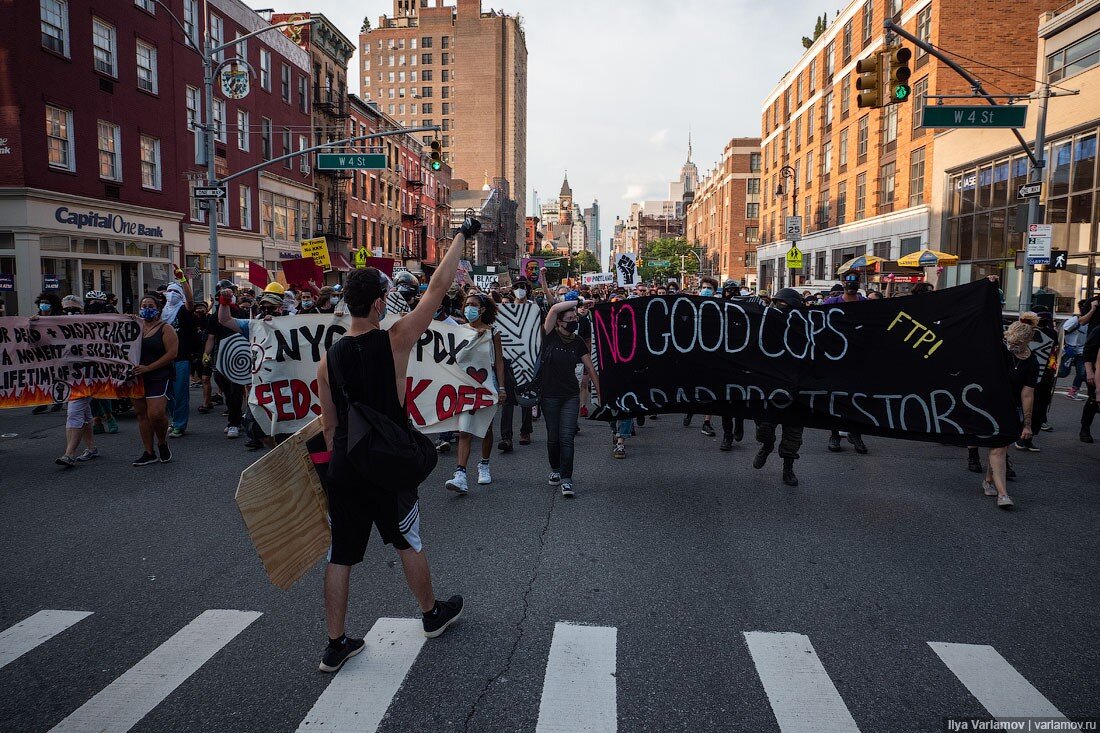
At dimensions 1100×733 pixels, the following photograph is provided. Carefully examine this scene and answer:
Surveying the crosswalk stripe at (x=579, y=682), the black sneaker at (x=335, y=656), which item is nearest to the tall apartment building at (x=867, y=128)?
the crosswalk stripe at (x=579, y=682)

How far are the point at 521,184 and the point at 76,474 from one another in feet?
444

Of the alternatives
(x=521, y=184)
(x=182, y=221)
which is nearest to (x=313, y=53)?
(x=182, y=221)

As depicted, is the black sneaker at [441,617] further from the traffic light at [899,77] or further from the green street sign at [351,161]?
the green street sign at [351,161]

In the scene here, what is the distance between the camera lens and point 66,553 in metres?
5.68

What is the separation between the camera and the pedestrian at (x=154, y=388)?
8.59 m

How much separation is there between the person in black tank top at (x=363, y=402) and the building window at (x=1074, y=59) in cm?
2578

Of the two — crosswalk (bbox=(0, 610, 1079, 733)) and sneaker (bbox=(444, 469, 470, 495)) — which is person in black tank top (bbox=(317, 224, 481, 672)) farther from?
sneaker (bbox=(444, 469, 470, 495))

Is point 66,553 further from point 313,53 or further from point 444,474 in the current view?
point 313,53

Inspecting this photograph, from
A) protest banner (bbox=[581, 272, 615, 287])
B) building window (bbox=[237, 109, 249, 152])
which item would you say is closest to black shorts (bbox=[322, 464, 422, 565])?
protest banner (bbox=[581, 272, 615, 287])

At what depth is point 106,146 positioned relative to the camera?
23906mm

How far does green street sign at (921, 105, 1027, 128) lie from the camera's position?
47.9 feet

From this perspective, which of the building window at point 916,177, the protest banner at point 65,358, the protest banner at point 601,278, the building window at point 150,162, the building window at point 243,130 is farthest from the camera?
the building window at point 916,177

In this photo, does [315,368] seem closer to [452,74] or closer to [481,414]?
[481,414]

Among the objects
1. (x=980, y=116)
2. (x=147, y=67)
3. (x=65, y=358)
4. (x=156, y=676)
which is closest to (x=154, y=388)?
Result: (x=65, y=358)
